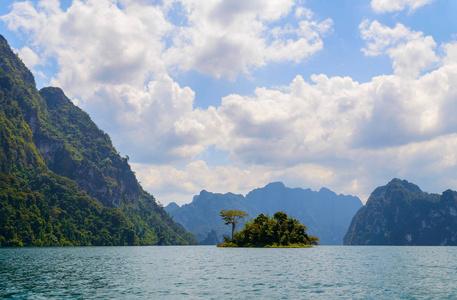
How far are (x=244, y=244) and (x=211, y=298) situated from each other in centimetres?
14460

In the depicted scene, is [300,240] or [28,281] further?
[300,240]

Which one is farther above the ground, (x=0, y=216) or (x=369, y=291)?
(x=0, y=216)

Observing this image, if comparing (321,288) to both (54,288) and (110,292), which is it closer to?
(110,292)

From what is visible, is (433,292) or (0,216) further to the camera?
(0,216)

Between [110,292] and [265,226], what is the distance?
133990 millimetres

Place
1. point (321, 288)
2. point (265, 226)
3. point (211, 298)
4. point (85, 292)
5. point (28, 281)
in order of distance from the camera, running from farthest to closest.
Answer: point (265, 226), point (28, 281), point (321, 288), point (85, 292), point (211, 298)

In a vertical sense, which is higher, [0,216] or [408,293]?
[0,216]

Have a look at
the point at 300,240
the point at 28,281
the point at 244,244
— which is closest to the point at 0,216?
the point at 244,244

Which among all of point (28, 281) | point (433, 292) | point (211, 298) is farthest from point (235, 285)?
point (28, 281)

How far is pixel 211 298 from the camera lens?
1171 inches

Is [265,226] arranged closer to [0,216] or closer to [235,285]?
[235,285]

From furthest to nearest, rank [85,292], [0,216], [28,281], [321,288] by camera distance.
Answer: [0,216] < [28,281] < [321,288] < [85,292]

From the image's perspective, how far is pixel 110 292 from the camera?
3272 cm

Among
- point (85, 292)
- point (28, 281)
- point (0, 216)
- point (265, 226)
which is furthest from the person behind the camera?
point (0, 216)
